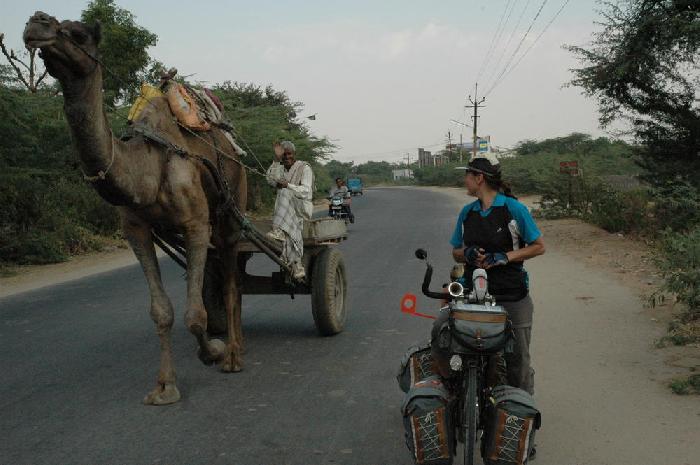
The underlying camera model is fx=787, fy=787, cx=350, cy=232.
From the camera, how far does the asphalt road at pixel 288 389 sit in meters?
4.92

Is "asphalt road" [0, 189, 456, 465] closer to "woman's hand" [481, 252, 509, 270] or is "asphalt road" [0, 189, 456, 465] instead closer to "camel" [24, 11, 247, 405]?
"camel" [24, 11, 247, 405]

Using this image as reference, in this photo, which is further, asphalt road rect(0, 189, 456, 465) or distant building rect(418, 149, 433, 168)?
distant building rect(418, 149, 433, 168)

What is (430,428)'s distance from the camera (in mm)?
3875

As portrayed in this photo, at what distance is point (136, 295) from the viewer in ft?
38.0

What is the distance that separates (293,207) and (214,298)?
4.87 ft

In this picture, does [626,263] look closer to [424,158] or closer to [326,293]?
[326,293]

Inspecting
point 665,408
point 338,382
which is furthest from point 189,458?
point 665,408

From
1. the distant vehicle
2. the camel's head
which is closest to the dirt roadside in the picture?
the camel's head

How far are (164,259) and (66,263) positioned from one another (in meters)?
2.04

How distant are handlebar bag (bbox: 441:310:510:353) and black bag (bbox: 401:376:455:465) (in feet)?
1.01

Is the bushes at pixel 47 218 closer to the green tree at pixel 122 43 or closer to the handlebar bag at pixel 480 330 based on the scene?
the green tree at pixel 122 43

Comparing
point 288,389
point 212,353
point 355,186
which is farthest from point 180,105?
point 355,186

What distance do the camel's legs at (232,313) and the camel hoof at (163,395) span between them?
36.4 inches

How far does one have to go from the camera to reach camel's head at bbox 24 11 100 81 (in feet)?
15.6
